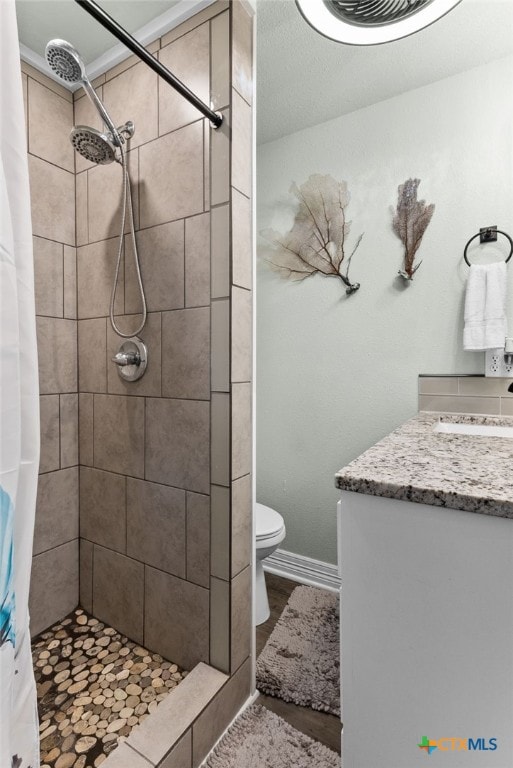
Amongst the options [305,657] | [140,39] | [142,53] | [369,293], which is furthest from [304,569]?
[140,39]

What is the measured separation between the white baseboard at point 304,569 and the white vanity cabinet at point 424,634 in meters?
1.15

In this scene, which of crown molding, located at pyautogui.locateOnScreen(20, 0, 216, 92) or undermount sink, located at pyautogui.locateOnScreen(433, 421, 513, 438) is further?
undermount sink, located at pyautogui.locateOnScreen(433, 421, 513, 438)

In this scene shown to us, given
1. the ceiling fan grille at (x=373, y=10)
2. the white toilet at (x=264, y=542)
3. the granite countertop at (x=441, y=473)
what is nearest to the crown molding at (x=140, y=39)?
the ceiling fan grille at (x=373, y=10)

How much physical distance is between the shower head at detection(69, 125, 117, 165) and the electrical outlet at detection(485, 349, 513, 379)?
1.68 meters

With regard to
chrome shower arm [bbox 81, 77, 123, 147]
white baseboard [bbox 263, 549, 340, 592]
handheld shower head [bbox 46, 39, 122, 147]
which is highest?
handheld shower head [bbox 46, 39, 122, 147]

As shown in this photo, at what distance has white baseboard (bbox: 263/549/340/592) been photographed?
6.63 ft

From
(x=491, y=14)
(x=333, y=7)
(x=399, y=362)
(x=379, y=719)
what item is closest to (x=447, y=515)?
(x=379, y=719)

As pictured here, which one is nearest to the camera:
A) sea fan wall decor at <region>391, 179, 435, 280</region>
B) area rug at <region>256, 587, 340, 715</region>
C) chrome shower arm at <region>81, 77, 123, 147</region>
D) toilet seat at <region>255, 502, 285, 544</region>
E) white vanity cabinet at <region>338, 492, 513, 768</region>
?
white vanity cabinet at <region>338, 492, 513, 768</region>

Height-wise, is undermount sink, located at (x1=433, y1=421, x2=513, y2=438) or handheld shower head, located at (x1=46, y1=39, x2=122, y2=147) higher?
handheld shower head, located at (x1=46, y1=39, x2=122, y2=147)

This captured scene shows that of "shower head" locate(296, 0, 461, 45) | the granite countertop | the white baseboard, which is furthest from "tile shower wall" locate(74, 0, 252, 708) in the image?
the white baseboard

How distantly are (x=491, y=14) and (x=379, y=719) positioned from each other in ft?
7.54

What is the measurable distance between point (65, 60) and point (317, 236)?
1.33 metres

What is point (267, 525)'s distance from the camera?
1693 mm

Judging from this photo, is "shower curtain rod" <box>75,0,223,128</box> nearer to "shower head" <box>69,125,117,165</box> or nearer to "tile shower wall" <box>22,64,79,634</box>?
"shower head" <box>69,125,117,165</box>
